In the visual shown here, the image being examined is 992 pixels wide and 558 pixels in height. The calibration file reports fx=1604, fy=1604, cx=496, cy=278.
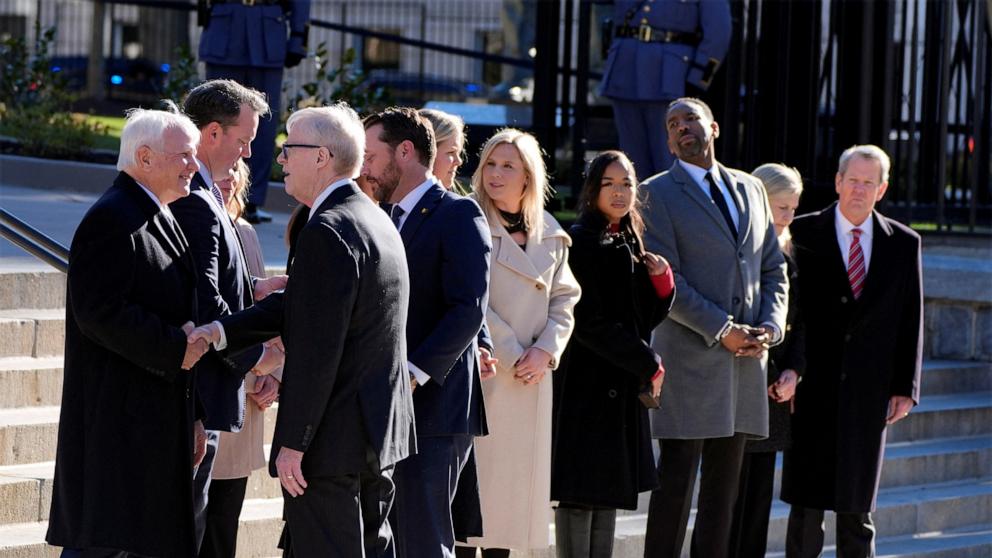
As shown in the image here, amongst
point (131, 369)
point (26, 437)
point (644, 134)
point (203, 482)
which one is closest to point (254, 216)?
point (644, 134)

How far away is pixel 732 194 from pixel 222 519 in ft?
8.26

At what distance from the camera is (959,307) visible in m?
9.66

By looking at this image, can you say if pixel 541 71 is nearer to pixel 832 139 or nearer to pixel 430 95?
pixel 832 139

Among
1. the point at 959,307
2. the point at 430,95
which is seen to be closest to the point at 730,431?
the point at 959,307

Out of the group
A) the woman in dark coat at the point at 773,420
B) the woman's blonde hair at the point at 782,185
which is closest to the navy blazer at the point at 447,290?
the woman in dark coat at the point at 773,420

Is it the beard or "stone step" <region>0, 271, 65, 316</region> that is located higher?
the beard

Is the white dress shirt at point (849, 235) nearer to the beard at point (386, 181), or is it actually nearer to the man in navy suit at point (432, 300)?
the man in navy suit at point (432, 300)

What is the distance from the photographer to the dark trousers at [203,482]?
5031 millimetres

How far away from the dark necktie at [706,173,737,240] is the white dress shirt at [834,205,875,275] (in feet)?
2.37

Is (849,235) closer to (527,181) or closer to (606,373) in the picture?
(606,373)

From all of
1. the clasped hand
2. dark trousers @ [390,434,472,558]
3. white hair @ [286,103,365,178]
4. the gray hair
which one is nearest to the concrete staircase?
the clasped hand

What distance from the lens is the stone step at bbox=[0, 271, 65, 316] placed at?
6.75m

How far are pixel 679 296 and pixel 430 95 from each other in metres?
16.6

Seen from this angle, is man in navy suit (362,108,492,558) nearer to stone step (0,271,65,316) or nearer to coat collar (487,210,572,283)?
coat collar (487,210,572,283)
